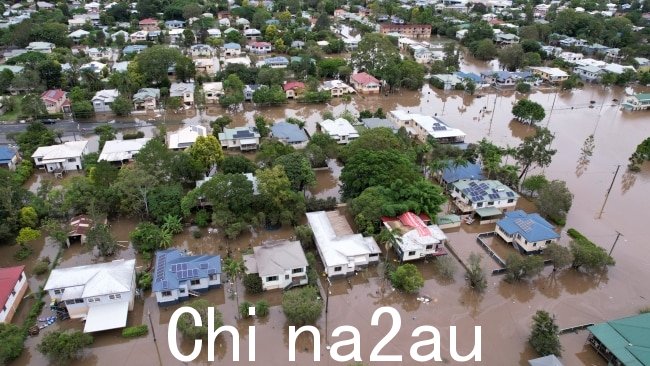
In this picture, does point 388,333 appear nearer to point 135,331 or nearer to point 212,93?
point 135,331

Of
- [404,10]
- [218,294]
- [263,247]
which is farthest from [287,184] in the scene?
[404,10]

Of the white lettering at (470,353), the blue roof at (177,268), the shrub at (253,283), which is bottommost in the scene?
the white lettering at (470,353)

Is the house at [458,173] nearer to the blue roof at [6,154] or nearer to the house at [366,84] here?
the house at [366,84]

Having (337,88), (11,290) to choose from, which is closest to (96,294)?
(11,290)

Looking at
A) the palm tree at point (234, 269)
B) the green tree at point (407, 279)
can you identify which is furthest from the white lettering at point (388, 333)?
the palm tree at point (234, 269)

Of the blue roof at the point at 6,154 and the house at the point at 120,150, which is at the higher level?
the house at the point at 120,150

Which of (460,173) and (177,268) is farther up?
(177,268)
